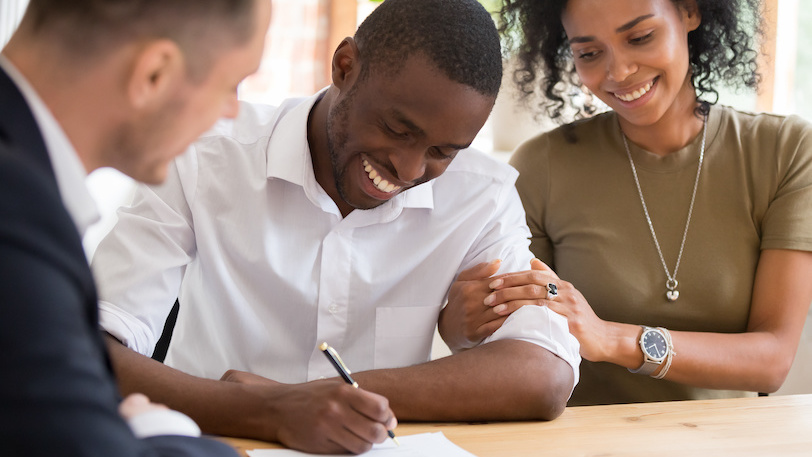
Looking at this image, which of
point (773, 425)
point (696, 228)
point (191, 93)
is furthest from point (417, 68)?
point (696, 228)

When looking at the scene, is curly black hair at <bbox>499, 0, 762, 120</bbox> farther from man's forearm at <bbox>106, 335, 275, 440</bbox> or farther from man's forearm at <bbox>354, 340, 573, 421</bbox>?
man's forearm at <bbox>106, 335, 275, 440</bbox>

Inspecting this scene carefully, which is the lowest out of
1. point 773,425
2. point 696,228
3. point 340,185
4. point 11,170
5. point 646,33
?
point 773,425

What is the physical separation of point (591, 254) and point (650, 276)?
15 centimetres

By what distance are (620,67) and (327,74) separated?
11.6 ft

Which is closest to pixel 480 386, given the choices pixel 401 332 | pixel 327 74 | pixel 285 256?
pixel 401 332

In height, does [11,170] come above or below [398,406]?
above

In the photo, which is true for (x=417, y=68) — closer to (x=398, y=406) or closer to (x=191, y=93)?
(x=398, y=406)

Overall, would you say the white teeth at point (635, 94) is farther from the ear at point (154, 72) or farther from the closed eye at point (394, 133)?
the ear at point (154, 72)

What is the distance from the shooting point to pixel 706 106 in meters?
2.05

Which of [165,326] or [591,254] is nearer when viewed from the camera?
[165,326]

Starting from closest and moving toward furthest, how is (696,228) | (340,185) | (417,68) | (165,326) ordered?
1. (417,68)
2. (340,185)
3. (165,326)
4. (696,228)

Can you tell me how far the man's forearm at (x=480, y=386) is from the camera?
4.09 feet

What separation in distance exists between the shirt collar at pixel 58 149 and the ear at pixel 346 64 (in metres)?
0.84

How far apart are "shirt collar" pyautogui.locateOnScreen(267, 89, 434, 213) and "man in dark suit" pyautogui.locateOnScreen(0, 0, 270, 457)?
69 cm
